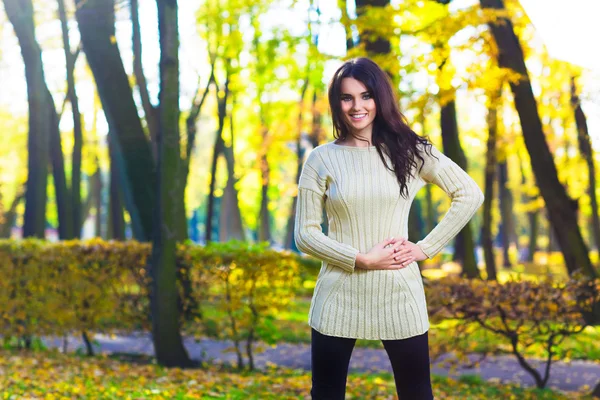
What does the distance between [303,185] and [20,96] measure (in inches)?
926

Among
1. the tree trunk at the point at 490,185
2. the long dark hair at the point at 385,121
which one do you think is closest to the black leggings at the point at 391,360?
the long dark hair at the point at 385,121

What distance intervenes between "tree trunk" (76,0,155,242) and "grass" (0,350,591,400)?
2.23m

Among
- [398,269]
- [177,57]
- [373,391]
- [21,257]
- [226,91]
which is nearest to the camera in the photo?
[398,269]

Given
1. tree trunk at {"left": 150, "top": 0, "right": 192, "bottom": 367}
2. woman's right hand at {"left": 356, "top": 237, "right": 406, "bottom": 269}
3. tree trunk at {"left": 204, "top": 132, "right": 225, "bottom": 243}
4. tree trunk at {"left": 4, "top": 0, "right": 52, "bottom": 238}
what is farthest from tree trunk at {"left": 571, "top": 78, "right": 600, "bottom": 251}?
tree trunk at {"left": 204, "top": 132, "right": 225, "bottom": 243}

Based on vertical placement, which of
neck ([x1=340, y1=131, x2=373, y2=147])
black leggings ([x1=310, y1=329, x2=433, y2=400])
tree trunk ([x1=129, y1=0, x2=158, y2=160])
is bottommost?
black leggings ([x1=310, y1=329, x2=433, y2=400])

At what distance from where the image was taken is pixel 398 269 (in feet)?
9.78

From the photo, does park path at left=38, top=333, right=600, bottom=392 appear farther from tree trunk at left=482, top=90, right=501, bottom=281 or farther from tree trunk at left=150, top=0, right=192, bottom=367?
tree trunk at left=482, top=90, right=501, bottom=281

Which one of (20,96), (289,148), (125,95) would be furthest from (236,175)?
(125,95)

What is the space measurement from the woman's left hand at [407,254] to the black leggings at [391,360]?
1.07 feet

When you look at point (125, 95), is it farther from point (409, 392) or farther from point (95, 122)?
point (95, 122)

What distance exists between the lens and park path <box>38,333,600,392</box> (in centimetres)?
787

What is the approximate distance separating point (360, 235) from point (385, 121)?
49 cm

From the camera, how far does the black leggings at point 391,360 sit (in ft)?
9.86

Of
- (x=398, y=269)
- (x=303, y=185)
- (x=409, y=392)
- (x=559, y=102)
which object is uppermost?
(x=559, y=102)
